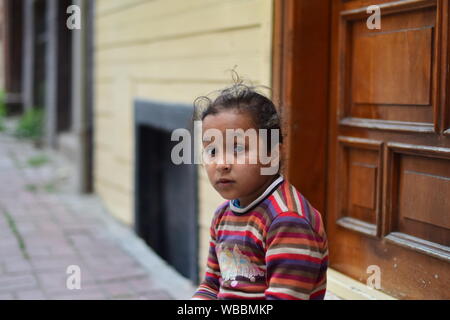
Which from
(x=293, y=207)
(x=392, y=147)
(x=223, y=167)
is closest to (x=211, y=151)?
(x=223, y=167)

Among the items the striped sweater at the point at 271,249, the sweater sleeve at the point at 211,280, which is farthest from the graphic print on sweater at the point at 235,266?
the sweater sleeve at the point at 211,280

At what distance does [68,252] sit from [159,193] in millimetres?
1106

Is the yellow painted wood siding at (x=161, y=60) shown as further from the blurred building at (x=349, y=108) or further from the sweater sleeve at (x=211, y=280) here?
the sweater sleeve at (x=211, y=280)

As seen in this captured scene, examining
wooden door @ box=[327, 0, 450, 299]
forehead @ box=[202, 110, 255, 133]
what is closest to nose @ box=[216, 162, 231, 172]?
forehead @ box=[202, 110, 255, 133]

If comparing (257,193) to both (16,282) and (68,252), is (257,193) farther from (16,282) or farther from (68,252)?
(68,252)

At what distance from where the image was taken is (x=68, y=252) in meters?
4.84

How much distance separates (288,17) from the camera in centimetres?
304

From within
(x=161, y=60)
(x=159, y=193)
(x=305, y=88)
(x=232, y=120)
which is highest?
(x=161, y=60)

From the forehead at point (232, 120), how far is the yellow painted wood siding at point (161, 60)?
1.36 metres

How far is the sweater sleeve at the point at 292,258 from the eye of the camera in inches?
69.7

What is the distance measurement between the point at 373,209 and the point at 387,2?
2.93 ft

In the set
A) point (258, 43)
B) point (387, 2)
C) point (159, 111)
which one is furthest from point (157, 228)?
point (387, 2)

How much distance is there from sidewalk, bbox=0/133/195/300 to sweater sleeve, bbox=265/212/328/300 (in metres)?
2.24

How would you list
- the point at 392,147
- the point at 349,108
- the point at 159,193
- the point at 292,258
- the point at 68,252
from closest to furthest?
the point at 292,258
the point at 392,147
the point at 349,108
the point at 68,252
the point at 159,193
